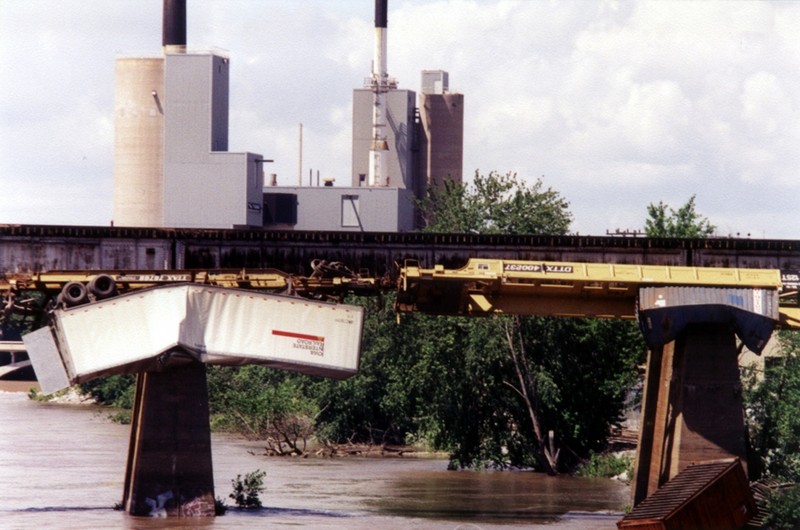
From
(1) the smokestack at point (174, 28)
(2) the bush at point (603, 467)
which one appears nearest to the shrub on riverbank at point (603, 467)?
(2) the bush at point (603, 467)

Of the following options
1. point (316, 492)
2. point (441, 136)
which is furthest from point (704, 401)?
point (441, 136)

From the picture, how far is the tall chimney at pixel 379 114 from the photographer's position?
124188 mm

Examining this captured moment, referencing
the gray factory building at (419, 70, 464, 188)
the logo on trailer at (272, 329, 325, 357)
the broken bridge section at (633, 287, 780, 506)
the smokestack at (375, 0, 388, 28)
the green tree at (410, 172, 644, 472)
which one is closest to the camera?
the broken bridge section at (633, 287, 780, 506)

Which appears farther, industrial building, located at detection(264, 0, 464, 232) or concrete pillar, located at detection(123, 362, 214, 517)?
industrial building, located at detection(264, 0, 464, 232)

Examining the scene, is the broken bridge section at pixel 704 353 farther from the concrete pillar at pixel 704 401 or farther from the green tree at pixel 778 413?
the green tree at pixel 778 413

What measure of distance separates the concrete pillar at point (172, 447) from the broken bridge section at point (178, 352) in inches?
1.1

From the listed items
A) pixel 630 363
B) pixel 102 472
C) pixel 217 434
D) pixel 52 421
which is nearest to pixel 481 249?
pixel 630 363

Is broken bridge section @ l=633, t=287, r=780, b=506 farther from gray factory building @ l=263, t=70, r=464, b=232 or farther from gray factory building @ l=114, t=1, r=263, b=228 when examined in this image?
gray factory building @ l=263, t=70, r=464, b=232

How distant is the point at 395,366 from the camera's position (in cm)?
6619

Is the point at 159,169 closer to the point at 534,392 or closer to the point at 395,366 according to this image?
the point at 395,366

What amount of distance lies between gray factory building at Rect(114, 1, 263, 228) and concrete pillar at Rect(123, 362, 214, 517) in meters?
71.7

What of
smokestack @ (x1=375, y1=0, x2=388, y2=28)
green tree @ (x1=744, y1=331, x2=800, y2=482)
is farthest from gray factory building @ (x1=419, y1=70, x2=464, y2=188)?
green tree @ (x1=744, y1=331, x2=800, y2=482)

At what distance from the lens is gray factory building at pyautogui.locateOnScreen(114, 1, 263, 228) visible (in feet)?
366

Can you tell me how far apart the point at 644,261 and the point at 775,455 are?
7.40m
